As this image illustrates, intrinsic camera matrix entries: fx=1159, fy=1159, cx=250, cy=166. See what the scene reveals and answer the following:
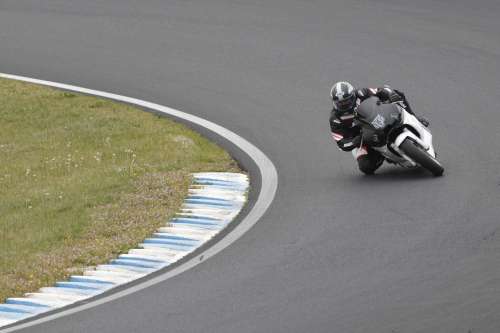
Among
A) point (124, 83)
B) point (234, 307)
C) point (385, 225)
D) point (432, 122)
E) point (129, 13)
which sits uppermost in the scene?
point (129, 13)

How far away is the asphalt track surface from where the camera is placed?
11.0 meters

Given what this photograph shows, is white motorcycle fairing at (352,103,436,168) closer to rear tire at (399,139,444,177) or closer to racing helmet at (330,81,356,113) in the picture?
rear tire at (399,139,444,177)

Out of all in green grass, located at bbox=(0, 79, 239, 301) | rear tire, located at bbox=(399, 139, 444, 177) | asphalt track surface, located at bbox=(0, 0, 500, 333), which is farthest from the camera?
rear tire, located at bbox=(399, 139, 444, 177)

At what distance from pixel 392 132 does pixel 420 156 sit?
2.31 ft

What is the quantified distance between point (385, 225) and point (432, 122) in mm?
5390

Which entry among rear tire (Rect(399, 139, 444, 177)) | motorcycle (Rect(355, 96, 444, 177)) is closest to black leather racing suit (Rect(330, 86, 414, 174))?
motorcycle (Rect(355, 96, 444, 177))

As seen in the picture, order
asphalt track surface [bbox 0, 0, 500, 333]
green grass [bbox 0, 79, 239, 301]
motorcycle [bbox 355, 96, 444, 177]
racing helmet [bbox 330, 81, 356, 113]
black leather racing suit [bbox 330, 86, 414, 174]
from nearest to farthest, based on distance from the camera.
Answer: asphalt track surface [bbox 0, 0, 500, 333]
green grass [bbox 0, 79, 239, 301]
motorcycle [bbox 355, 96, 444, 177]
racing helmet [bbox 330, 81, 356, 113]
black leather racing suit [bbox 330, 86, 414, 174]

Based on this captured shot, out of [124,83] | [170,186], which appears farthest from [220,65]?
[170,186]

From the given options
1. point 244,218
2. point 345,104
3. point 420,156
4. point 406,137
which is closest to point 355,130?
point 345,104

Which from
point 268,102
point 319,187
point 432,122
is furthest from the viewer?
point 268,102

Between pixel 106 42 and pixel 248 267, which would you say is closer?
pixel 248 267

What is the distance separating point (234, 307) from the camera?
11.1m

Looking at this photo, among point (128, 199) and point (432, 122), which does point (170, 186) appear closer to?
point (128, 199)

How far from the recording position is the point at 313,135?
1844cm
